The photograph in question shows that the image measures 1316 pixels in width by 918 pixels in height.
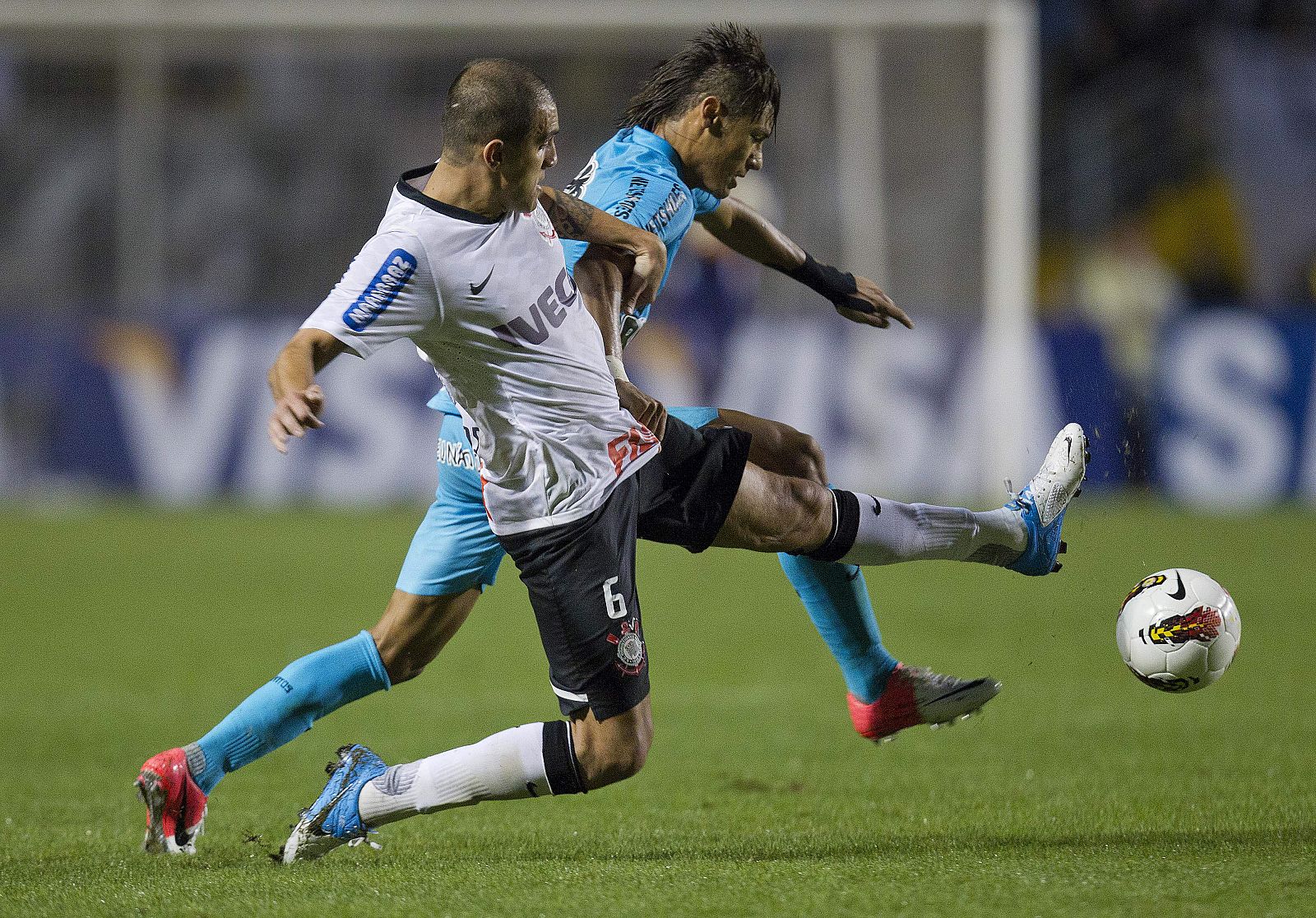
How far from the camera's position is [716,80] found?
4934 mm

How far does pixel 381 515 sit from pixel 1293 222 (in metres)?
11.0

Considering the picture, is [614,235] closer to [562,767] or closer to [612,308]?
[612,308]

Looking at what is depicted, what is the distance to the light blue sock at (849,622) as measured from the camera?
4.92 meters

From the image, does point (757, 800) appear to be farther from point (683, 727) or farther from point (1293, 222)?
point (1293, 222)

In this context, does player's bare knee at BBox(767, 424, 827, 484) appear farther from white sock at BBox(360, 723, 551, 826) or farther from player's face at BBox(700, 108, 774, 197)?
white sock at BBox(360, 723, 551, 826)

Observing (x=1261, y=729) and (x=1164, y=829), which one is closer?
(x=1164, y=829)

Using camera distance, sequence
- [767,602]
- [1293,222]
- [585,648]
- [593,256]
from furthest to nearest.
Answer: [1293,222]
[767,602]
[593,256]
[585,648]

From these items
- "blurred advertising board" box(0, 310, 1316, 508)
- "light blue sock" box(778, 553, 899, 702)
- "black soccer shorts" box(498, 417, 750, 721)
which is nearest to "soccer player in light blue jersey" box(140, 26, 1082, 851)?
"light blue sock" box(778, 553, 899, 702)

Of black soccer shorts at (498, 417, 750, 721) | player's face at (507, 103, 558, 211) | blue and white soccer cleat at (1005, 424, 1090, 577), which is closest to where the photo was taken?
player's face at (507, 103, 558, 211)

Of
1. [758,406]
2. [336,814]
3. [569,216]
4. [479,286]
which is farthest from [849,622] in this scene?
[758,406]

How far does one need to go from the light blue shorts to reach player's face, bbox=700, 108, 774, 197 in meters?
0.76

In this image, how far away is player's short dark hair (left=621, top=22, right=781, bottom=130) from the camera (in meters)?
4.91

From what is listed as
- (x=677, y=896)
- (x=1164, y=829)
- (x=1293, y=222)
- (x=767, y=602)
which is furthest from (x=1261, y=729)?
(x=1293, y=222)

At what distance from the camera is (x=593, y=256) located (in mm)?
4469
